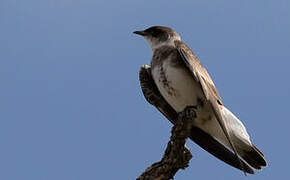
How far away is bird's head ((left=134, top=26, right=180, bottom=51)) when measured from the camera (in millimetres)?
10203

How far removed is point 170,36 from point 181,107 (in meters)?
1.95

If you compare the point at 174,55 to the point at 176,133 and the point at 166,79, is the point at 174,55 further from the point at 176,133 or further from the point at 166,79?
the point at 176,133

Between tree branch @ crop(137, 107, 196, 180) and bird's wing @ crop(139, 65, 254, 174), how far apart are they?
1.98 meters

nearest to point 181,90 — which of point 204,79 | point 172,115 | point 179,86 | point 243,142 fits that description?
point 179,86

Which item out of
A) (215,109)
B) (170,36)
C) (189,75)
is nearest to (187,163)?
(215,109)

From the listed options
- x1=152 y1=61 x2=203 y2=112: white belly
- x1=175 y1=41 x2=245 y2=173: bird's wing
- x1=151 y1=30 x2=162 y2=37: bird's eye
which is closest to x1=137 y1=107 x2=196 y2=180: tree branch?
x1=175 y1=41 x2=245 y2=173: bird's wing

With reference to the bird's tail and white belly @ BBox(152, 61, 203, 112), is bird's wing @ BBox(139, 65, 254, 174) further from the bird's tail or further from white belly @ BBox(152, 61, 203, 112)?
white belly @ BBox(152, 61, 203, 112)

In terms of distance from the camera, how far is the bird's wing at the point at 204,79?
8440 mm

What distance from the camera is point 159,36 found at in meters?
10.5

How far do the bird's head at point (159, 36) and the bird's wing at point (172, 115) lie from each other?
66 centimetres

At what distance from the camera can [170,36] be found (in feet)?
34.0

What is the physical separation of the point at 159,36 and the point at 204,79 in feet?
6.12

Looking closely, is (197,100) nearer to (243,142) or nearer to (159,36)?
(243,142)

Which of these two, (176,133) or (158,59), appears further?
(158,59)
